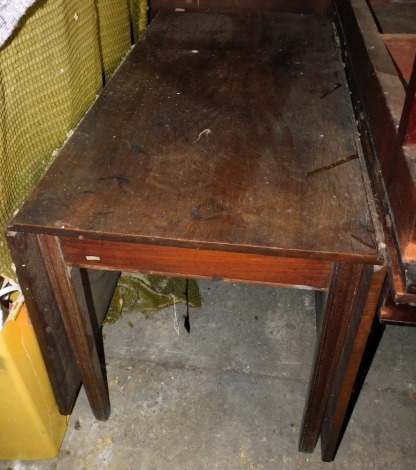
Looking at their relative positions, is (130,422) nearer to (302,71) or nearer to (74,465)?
(74,465)

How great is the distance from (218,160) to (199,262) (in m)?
0.23

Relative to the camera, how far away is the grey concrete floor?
4.20 ft

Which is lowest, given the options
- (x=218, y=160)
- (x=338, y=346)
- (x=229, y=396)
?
(x=229, y=396)

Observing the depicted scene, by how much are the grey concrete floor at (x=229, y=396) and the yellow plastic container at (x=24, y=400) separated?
6cm

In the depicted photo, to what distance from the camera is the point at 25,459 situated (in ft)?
4.13

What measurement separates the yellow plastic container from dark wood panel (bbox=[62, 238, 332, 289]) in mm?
243

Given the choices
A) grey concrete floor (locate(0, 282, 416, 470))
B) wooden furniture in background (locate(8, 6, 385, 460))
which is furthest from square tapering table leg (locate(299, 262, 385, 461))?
grey concrete floor (locate(0, 282, 416, 470))

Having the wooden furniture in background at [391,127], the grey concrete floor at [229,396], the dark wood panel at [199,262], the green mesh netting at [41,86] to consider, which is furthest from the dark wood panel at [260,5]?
the dark wood panel at [199,262]

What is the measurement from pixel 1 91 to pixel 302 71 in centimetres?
82

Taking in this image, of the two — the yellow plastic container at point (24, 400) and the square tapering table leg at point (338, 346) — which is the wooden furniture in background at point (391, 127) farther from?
the yellow plastic container at point (24, 400)

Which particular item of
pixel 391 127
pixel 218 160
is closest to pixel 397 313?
pixel 391 127

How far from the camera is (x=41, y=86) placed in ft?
3.25

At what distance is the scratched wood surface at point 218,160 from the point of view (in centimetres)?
82

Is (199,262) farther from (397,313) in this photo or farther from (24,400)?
(24,400)
